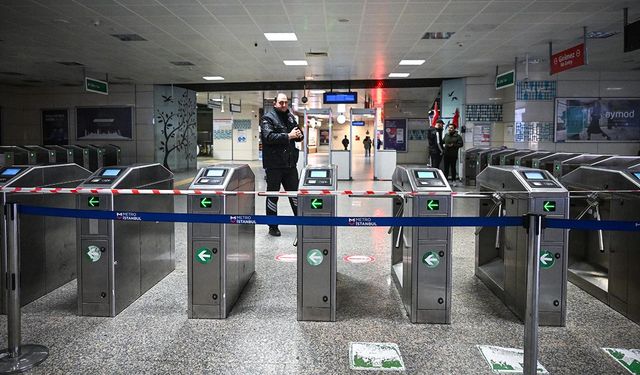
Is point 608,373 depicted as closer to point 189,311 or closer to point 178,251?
point 189,311

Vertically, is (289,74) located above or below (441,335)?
above

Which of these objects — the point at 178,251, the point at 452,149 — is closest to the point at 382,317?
the point at 178,251

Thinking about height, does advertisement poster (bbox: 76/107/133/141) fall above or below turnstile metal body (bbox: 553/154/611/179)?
above

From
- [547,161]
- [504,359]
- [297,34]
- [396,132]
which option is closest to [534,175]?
[504,359]

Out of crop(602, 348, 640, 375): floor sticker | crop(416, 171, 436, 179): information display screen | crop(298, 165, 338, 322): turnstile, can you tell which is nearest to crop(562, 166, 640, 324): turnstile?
crop(602, 348, 640, 375): floor sticker

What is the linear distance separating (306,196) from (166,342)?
1.29m

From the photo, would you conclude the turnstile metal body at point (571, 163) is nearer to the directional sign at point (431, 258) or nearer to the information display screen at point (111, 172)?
the directional sign at point (431, 258)

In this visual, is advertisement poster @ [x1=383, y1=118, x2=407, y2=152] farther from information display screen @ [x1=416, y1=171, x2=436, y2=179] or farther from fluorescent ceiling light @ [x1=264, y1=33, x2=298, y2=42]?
information display screen @ [x1=416, y1=171, x2=436, y2=179]

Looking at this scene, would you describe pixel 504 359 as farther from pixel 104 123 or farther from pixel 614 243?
pixel 104 123

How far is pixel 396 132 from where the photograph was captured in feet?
82.8

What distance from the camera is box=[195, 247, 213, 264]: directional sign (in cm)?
339

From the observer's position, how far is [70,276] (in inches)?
171

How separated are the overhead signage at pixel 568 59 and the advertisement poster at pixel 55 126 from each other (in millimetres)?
16336

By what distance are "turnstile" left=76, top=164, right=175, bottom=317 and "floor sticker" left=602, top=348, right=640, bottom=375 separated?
3285 millimetres
